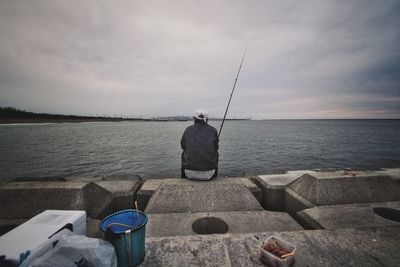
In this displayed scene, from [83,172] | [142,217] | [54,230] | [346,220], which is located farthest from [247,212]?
[83,172]

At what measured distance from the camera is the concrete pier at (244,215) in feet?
7.68

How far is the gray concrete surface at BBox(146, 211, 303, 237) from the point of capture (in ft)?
10.6

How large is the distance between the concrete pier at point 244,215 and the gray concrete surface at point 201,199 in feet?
0.07

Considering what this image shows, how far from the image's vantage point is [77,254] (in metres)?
1.53

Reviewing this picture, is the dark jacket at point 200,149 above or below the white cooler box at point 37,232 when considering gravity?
above

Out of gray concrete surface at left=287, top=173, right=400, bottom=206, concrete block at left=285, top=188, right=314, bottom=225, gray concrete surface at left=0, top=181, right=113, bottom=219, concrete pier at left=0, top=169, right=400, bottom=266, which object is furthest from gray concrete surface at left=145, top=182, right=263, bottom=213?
gray concrete surface at left=287, top=173, right=400, bottom=206

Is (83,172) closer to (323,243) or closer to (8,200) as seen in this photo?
(8,200)

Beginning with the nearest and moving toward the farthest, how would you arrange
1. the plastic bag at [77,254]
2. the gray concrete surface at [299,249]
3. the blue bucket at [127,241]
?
the plastic bag at [77,254]
the blue bucket at [127,241]
the gray concrete surface at [299,249]

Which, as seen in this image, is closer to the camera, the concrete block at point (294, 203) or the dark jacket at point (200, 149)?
the concrete block at point (294, 203)

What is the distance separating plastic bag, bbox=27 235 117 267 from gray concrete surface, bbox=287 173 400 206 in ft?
14.5

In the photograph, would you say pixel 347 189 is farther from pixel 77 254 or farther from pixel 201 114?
pixel 77 254

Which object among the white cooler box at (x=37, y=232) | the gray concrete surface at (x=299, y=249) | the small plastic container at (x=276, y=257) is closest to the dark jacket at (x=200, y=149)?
the gray concrete surface at (x=299, y=249)

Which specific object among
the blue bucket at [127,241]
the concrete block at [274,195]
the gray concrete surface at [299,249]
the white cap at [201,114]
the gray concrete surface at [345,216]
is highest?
the white cap at [201,114]

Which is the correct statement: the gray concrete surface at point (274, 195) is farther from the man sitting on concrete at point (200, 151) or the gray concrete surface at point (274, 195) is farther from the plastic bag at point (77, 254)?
the plastic bag at point (77, 254)
